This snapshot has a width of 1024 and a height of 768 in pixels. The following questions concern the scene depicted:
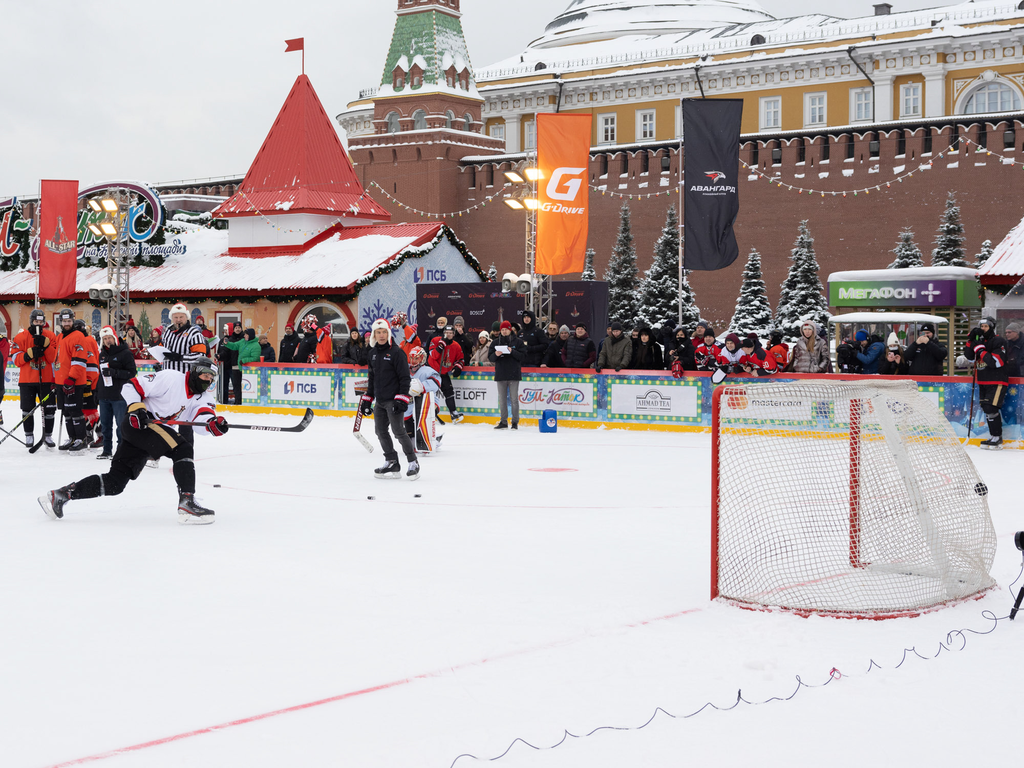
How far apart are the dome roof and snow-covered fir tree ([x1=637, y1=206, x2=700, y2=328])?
21417 millimetres

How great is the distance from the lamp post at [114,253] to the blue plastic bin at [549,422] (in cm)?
1168

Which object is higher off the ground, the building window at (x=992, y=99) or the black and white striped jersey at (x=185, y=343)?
the building window at (x=992, y=99)

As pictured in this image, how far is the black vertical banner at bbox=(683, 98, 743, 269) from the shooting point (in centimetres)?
1892

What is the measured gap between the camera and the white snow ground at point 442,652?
149 inches

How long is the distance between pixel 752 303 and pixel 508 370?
81.6 ft

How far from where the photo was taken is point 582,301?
71.5ft

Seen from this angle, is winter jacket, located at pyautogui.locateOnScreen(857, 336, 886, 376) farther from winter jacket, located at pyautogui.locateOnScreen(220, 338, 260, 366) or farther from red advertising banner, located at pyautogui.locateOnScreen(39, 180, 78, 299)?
red advertising banner, located at pyautogui.locateOnScreen(39, 180, 78, 299)

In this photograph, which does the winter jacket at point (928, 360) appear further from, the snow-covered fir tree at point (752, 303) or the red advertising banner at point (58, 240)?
the snow-covered fir tree at point (752, 303)

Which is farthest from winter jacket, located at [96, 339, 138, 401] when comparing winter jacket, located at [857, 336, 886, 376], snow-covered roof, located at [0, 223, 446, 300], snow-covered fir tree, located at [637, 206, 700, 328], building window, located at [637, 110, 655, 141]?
building window, located at [637, 110, 655, 141]

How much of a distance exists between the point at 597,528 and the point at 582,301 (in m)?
13.9

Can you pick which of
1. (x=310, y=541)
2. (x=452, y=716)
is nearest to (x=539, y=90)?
(x=310, y=541)

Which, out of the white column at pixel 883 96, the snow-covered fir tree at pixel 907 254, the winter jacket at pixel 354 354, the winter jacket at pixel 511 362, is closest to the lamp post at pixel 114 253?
the winter jacket at pixel 354 354

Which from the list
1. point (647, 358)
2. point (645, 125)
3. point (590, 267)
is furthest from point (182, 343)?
point (645, 125)

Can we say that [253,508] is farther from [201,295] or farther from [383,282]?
[201,295]
